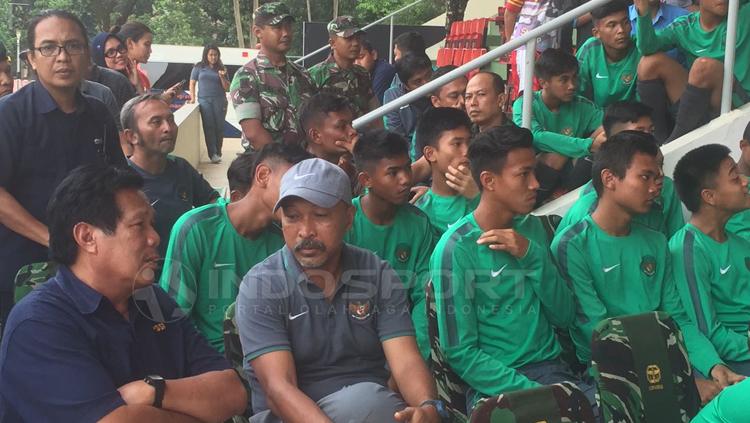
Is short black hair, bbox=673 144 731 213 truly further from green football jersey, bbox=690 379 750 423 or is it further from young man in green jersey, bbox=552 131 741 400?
green football jersey, bbox=690 379 750 423

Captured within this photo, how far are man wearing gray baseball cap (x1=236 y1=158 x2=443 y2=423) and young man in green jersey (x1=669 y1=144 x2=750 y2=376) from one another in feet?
5.48

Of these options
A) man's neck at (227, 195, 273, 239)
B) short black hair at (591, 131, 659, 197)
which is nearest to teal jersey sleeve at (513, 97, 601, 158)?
short black hair at (591, 131, 659, 197)

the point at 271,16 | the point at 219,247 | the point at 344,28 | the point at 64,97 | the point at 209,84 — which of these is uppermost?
the point at 271,16

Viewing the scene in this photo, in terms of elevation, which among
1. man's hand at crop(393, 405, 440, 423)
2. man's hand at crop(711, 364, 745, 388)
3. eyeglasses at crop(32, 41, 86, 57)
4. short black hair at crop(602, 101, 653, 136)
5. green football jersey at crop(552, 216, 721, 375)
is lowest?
man's hand at crop(711, 364, 745, 388)

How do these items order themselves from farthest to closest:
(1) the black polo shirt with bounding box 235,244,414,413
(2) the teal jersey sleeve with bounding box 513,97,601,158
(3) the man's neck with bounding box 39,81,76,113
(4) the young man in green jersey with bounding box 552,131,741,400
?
(2) the teal jersey sleeve with bounding box 513,97,601,158
(3) the man's neck with bounding box 39,81,76,113
(4) the young man in green jersey with bounding box 552,131,741,400
(1) the black polo shirt with bounding box 235,244,414,413

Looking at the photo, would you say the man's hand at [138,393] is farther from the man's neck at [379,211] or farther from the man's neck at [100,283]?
the man's neck at [379,211]

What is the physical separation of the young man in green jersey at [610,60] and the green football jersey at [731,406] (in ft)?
12.7

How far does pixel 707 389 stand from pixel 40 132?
3.00 metres

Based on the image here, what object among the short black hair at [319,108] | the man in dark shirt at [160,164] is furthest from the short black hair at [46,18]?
the short black hair at [319,108]

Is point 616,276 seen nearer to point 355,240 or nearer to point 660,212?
point 660,212

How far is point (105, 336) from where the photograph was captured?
2.63 meters

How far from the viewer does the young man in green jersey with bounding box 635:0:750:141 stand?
5.51m

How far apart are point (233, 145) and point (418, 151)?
9974 millimetres

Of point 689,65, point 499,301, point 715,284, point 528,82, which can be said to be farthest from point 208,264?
point 689,65
